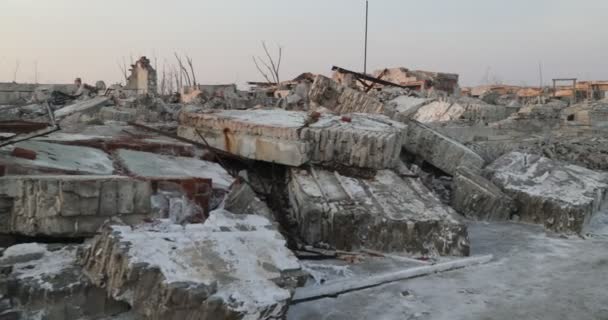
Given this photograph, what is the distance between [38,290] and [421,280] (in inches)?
79.7

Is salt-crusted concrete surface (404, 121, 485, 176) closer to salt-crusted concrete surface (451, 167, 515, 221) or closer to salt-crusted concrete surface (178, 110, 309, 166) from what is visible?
salt-crusted concrete surface (451, 167, 515, 221)

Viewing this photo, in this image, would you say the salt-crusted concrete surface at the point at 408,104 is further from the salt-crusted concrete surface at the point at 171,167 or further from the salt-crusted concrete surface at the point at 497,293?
the salt-crusted concrete surface at the point at 497,293

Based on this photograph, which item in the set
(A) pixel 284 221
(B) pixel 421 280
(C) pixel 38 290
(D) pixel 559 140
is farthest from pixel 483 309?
(D) pixel 559 140

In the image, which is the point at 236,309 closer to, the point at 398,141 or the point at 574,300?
the point at 574,300

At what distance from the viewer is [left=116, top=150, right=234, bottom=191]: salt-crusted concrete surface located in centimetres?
372

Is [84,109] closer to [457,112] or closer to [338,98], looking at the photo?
[338,98]

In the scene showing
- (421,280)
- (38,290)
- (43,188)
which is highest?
(43,188)

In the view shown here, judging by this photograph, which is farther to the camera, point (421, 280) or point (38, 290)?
point (421, 280)

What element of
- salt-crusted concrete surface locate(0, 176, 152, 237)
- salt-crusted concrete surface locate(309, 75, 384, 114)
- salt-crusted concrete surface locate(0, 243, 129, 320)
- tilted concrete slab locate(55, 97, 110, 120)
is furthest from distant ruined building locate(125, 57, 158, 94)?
salt-crusted concrete surface locate(0, 243, 129, 320)

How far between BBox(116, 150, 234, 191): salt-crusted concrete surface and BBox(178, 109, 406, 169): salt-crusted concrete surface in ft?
1.44

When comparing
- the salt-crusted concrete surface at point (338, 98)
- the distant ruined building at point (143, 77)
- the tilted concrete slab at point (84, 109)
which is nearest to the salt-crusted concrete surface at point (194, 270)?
the salt-crusted concrete surface at point (338, 98)

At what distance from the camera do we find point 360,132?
453 centimetres

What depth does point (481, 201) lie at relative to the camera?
4824 mm

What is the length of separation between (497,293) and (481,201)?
A: 2.00 metres
